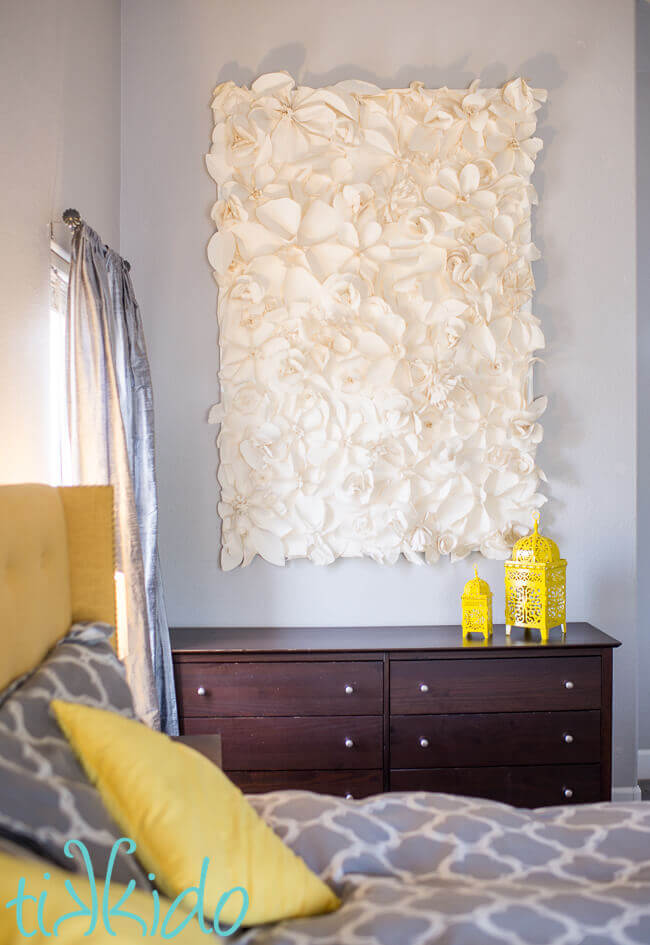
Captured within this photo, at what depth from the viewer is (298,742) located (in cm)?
250

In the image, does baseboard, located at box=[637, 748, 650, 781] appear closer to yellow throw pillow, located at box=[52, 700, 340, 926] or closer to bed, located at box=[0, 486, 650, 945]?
bed, located at box=[0, 486, 650, 945]

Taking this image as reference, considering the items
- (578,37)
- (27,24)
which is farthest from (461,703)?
(578,37)

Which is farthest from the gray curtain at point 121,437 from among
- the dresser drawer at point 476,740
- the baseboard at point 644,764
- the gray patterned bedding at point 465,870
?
the baseboard at point 644,764

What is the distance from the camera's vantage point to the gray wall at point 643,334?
3.26 m

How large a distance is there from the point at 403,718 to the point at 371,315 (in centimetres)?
143

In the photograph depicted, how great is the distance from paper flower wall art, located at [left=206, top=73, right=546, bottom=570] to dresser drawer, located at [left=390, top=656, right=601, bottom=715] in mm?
488

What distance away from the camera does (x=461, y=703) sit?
99.4 inches

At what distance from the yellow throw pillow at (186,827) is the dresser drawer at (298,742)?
1.34 meters

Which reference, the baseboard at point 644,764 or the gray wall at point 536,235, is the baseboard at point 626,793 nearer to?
the gray wall at point 536,235

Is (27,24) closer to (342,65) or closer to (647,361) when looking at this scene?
(342,65)

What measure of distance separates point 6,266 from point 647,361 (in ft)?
8.41

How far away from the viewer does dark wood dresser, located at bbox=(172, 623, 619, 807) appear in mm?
2506

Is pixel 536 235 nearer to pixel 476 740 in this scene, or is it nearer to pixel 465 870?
pixel 476 740

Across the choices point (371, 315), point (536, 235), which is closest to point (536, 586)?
point (371, 315)
